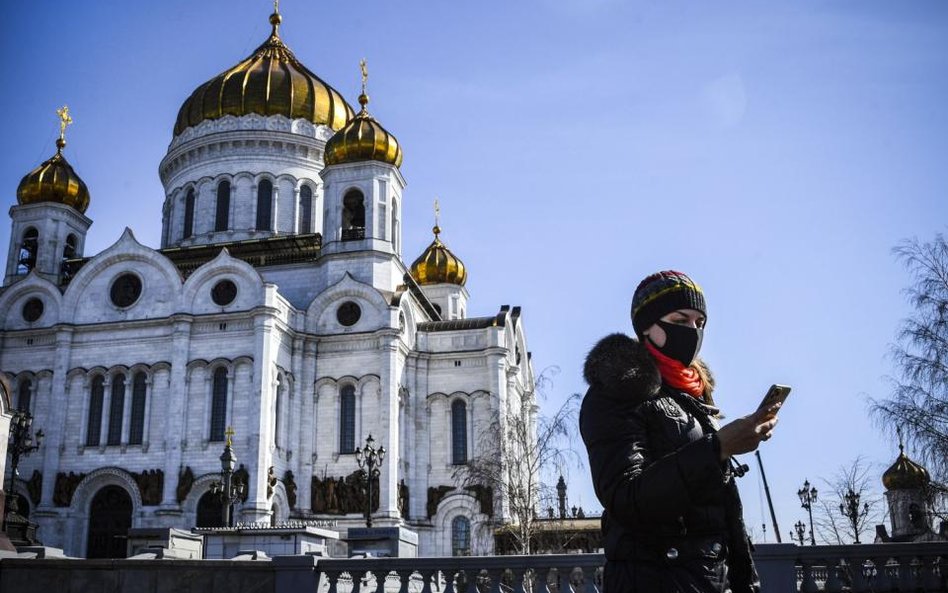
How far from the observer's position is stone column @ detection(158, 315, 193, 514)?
97.5 feet

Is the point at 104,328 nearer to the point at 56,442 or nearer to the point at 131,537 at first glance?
the point at 56,442

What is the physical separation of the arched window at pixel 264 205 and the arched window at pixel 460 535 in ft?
49.3

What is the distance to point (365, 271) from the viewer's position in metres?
33.6

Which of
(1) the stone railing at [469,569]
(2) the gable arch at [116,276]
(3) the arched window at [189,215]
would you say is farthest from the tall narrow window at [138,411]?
(1) the stone railing at [469,569]

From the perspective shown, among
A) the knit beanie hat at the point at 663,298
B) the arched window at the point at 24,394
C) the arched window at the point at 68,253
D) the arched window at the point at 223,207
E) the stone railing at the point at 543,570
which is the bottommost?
the stone railing at the point at 543,570

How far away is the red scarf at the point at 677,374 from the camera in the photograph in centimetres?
320

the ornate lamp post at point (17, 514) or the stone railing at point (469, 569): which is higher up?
the ornate lamp post at point (17, 514)

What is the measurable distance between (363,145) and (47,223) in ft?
43.7

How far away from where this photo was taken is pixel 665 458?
2.76 metres

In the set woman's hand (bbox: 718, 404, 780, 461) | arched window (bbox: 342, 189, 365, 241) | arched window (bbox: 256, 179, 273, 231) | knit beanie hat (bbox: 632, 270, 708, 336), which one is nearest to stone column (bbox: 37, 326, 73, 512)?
arched window (bbox: 256, 179, 273, 231)

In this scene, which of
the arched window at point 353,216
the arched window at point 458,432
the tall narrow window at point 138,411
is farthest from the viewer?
the arched window at point 353,216

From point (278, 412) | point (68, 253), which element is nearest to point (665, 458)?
point (278, 412)

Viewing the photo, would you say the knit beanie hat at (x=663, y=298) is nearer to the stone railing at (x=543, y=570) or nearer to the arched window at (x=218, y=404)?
the stone railing at (x=543, y=570)

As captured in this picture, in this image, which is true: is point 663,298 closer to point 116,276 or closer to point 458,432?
point 458,432
